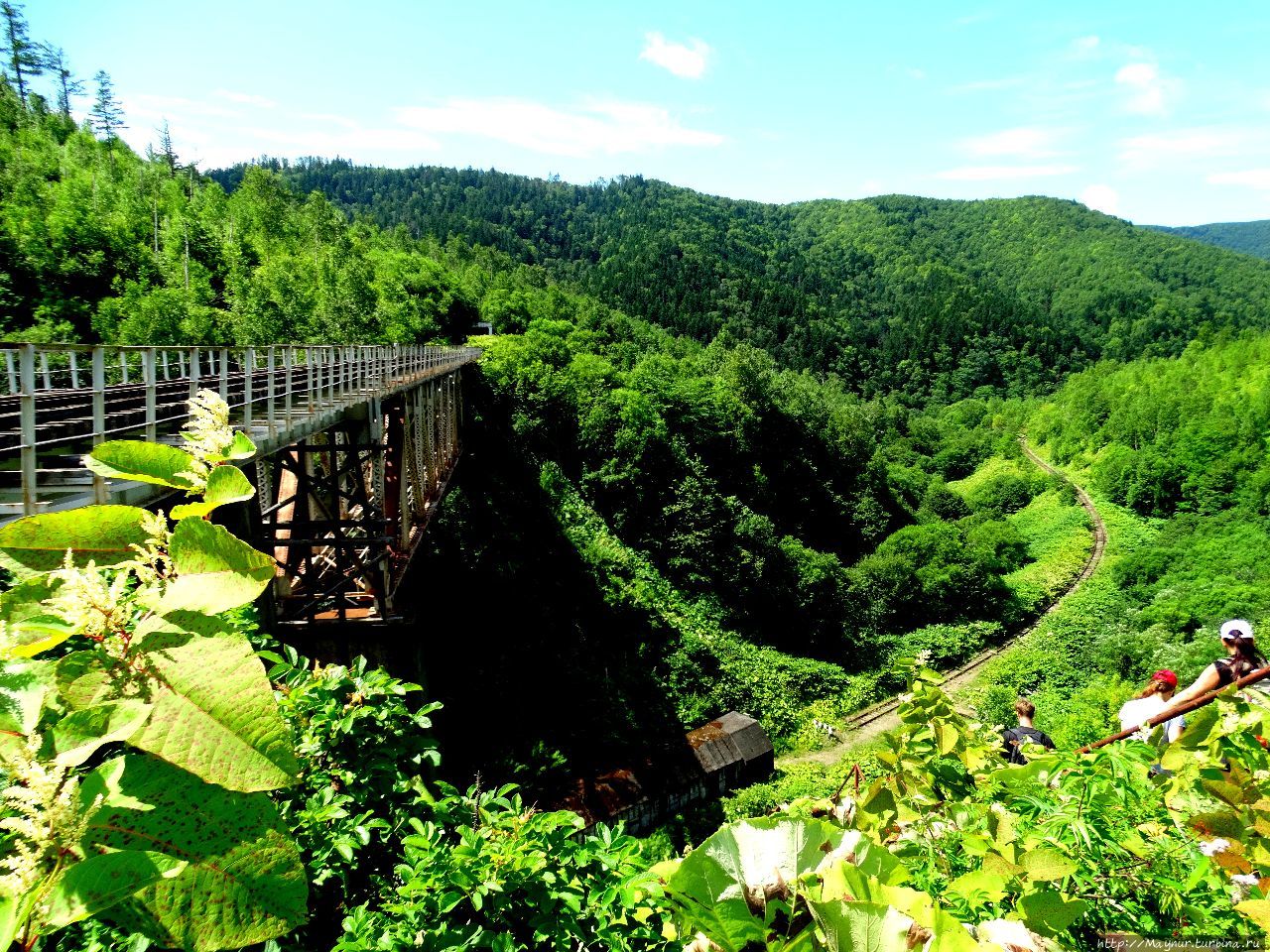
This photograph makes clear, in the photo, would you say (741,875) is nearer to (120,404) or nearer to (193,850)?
(193,850)

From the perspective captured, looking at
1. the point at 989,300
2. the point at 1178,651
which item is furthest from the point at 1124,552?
the point at 989,300

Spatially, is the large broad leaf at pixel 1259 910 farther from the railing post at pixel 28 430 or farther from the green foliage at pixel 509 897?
the railing post at pixel 28 430

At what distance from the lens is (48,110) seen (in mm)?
63531

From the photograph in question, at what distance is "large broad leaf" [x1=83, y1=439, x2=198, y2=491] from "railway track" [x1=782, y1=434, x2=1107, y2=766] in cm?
755

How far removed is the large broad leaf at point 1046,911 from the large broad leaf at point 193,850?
1414mm

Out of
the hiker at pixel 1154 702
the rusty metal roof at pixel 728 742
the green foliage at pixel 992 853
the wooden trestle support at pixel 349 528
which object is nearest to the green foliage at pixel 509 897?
the green foliage at pixel 992 853

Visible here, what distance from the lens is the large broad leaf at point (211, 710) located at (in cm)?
72

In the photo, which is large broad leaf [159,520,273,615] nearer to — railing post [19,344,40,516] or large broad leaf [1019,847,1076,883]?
large broad leaf [1019,847,1076,883]

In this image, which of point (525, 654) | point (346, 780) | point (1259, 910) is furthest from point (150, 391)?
point (525, 654)

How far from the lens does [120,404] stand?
31.5 ft

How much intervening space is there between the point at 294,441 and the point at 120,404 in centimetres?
287

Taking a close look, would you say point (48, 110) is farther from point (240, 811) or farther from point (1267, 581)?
point (1267, 581)

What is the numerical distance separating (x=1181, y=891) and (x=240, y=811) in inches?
93.4

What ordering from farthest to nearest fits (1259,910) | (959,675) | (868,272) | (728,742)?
(868,272) → (959,675) → (728,742) → (1259,910)
